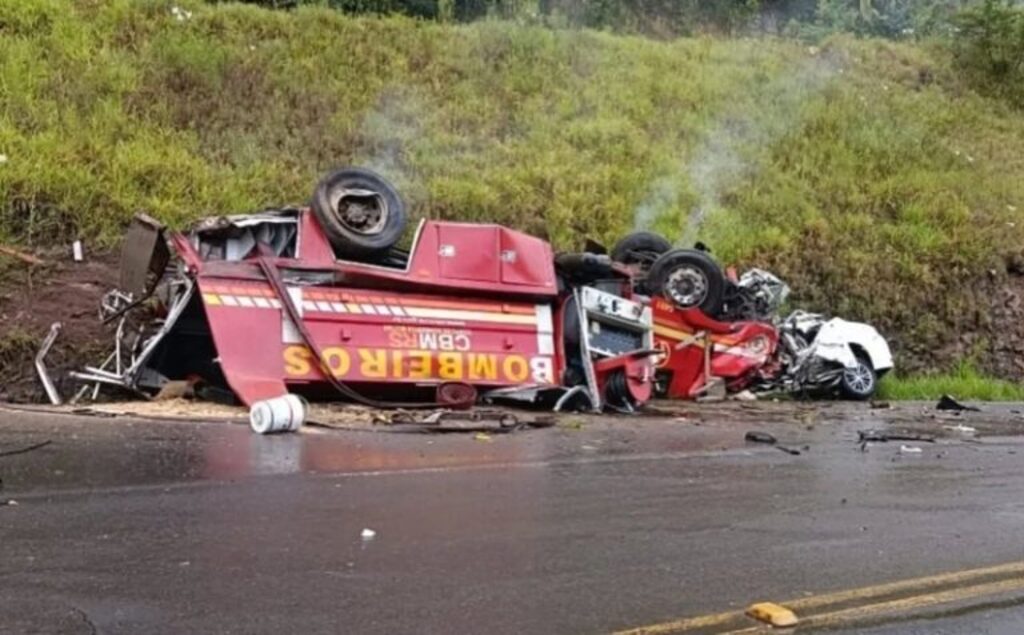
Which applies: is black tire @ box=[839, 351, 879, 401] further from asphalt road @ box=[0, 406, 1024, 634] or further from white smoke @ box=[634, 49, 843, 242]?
asphalt road @ box=[0, 406, 1024, 634]

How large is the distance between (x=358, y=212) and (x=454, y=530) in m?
5.97

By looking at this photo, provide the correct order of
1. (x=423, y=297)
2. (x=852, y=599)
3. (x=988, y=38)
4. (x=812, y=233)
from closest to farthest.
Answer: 1. (x=852, y=599)
2. (x=423, y=297)
3. (x=812, y=233)
4. (x=988, y=38)

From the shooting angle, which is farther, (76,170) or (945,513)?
(76,170)

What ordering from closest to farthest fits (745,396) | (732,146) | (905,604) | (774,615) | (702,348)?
1. (774,615)
2. (905,604)
3. (702,348)
4. (745,396)
5. (732,146)

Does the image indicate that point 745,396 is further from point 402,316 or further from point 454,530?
point 454,530

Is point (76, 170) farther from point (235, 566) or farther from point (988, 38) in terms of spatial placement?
point (988, 38)

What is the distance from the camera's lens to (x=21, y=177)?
12.8m

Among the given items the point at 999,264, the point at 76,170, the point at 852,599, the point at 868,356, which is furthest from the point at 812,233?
the point at 852,599

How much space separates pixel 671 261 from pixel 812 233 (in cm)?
688

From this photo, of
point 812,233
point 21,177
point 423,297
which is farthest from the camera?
point 812,233

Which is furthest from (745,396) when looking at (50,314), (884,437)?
(50,314)

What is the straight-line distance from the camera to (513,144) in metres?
19.3

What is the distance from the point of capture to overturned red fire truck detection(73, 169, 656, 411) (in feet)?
31.5

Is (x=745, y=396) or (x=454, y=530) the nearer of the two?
(x=454, y=530)
